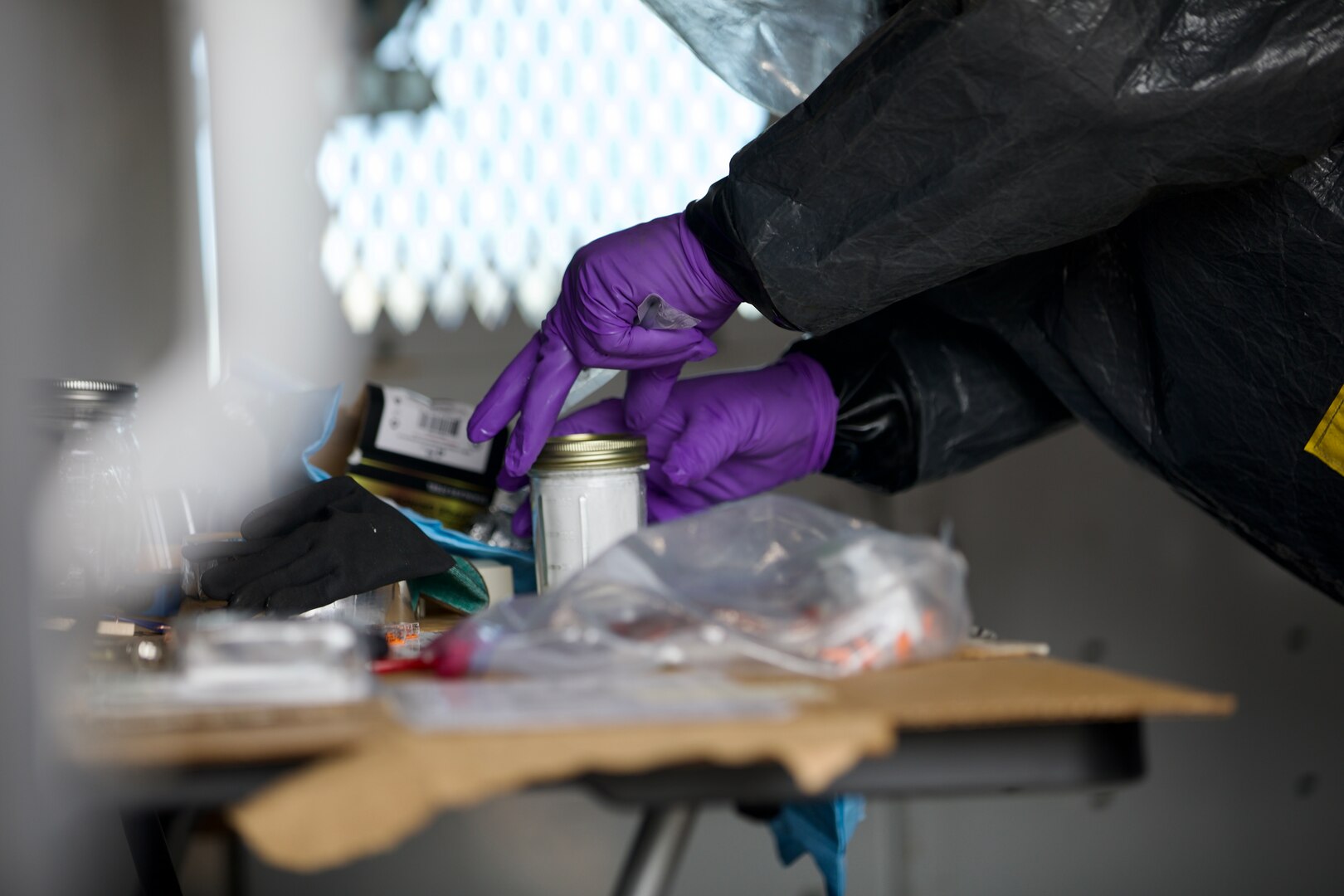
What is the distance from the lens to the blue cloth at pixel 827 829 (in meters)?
0.93

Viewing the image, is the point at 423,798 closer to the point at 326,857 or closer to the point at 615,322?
the point at 326,857

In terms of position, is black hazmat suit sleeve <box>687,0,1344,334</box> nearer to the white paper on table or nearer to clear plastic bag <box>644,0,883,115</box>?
clear plastic bag <box>644,0,883,115</box>

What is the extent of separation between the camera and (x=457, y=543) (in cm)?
105

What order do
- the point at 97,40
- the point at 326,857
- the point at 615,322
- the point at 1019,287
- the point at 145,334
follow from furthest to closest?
the point at 145,334, the point at 97,40, the point at 1019,287, the point at 615,322, the point at 326,857

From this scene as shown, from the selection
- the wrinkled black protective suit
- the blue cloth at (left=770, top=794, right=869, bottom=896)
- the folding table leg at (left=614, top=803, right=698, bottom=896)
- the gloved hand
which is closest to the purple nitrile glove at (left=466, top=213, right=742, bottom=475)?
the wrinkled black protective suit

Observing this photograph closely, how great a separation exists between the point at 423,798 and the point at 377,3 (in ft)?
5.72

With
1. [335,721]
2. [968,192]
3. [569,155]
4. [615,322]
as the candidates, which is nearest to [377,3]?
[569,155]

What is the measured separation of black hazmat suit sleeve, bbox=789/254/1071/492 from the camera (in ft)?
3.83

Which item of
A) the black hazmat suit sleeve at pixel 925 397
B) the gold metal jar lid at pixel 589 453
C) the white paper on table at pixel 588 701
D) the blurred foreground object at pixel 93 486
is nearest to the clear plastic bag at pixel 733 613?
the white paper on table at pixel 588 701

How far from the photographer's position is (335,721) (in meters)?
0.46

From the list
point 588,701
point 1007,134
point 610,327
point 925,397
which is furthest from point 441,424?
point 588,701

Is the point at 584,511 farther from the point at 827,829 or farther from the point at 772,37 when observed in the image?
the point at 772,37

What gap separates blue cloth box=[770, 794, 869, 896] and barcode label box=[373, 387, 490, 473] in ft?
1.54

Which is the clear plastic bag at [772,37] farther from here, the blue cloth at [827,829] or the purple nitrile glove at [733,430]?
the blue cloth at [827,829]
